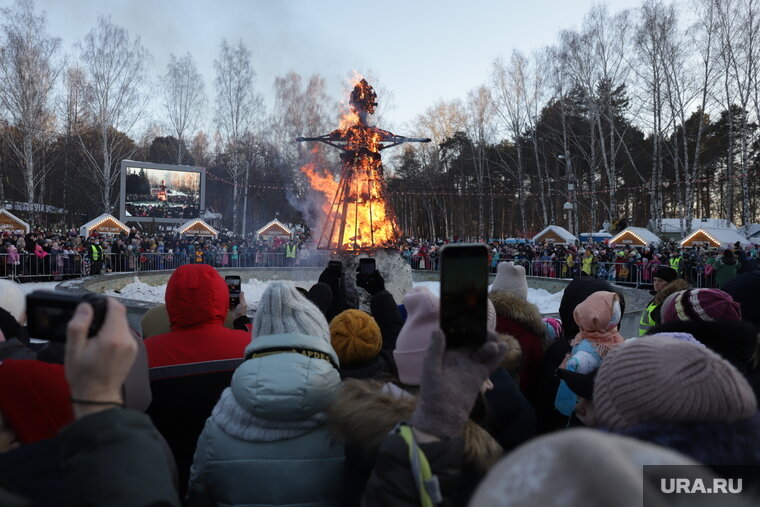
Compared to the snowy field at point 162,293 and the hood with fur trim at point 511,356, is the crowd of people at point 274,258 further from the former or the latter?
the hood with fur trim at point 511,356

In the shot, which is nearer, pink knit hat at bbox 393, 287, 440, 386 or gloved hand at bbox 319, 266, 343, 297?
pink knit hat at bbox 393, 287, 440, 386

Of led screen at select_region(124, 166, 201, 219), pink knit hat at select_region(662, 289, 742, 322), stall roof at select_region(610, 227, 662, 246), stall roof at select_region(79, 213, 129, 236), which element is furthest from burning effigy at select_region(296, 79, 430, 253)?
led screen at select_region(124, 166, 201, 219)

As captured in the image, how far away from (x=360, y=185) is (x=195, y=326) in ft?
33.9

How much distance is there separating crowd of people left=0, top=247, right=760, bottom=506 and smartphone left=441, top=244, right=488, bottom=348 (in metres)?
0.03

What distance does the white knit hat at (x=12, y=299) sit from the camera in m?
2.66

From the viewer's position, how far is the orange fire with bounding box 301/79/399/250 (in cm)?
1267

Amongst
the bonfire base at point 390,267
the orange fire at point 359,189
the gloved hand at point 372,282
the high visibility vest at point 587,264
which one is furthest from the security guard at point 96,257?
the high visibility vest at point 587,264

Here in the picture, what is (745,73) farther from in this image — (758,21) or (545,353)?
(545,353)

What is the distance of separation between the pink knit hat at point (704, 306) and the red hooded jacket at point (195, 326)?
2.74 meters

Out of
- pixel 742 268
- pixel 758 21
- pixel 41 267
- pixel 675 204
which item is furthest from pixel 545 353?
pixel 675 204

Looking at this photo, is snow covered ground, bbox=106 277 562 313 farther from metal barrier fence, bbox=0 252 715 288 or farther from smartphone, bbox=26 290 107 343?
smartphone, bbox=26 290 107 343

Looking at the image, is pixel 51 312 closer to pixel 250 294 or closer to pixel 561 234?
pixel 250 294

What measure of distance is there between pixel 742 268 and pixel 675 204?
150ft

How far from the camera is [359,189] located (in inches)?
514
